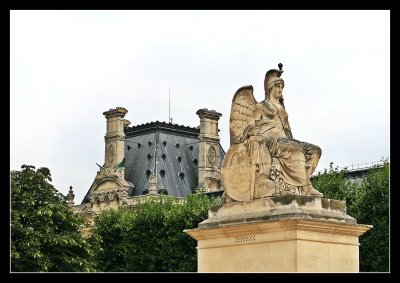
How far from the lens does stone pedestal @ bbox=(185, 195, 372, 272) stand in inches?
1154

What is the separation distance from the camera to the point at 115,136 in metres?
115

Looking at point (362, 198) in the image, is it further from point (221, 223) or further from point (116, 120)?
point (116, 120)

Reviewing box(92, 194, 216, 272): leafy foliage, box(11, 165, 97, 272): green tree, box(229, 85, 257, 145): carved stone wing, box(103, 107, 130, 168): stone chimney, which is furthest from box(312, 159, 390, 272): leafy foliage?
box(103, 107, 130, 168): stone chimney

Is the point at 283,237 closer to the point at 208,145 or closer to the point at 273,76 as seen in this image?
the point at 273,76

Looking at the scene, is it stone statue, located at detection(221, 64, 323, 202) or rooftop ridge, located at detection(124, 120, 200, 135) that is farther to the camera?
rooftop ridge, located at detection(124, 120, 200, 135)

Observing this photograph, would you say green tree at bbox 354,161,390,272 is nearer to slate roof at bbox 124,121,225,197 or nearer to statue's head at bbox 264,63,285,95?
statue's head at bbox 264,63,285,95

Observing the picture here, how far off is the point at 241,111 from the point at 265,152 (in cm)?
171

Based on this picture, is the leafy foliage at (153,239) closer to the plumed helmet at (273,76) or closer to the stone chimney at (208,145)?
the plumed helmet at (273,76)

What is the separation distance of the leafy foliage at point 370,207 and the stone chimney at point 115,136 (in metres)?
52.8

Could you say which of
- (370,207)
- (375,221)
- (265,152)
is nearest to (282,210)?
(265,152)

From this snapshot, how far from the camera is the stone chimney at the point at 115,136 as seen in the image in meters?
115

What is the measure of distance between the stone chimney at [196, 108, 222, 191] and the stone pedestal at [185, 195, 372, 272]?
81355mm

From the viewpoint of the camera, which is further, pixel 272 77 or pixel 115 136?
pixel 115 136

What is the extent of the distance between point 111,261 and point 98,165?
1918 inches
